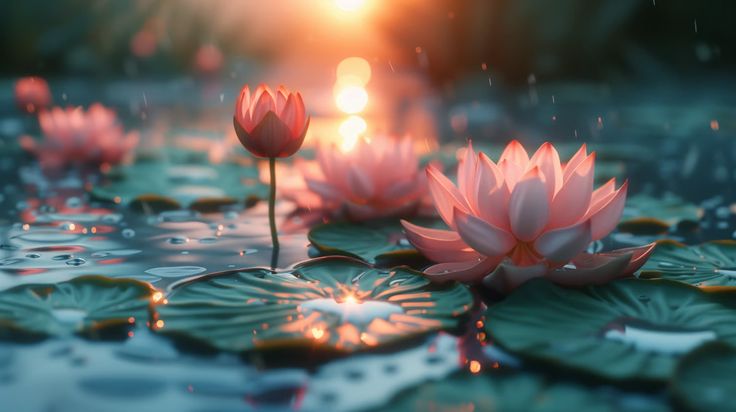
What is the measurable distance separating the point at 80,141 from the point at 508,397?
8.07 ft

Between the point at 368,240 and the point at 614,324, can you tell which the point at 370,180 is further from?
the point at 614,324

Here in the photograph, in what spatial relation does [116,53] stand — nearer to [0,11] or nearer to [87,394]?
[0,11]

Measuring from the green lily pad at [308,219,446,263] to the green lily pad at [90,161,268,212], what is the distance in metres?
0.55

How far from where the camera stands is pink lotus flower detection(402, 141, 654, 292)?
3.59 feet

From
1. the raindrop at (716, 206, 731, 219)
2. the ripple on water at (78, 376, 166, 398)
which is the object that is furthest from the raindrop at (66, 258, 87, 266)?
the raindrop at (716, 206, 731, 219)

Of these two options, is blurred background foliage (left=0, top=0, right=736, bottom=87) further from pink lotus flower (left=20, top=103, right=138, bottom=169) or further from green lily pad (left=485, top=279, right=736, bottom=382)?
green lily pad (left=485, top=279, right=736, bottom=382)

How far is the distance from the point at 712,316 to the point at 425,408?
0.54 meters

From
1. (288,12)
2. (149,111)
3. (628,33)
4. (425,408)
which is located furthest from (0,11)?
(425,408)

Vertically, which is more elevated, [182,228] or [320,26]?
[320,26]

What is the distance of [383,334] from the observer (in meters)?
0.97

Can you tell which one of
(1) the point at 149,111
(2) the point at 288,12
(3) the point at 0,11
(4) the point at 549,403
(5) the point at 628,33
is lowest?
(4) the point at 549,403

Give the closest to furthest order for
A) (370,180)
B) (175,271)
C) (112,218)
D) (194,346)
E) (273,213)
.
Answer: (194,346), (175,271), (273,213), (370,180), (112,218)

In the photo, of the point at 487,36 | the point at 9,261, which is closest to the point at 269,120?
the point at 9,261

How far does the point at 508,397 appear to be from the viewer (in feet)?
2.64
